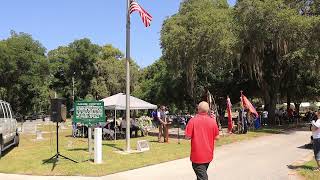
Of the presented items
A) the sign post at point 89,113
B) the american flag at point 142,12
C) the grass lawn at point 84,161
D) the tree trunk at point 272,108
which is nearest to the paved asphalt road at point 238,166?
the grass lawn at point 84,161

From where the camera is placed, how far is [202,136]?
888 cm

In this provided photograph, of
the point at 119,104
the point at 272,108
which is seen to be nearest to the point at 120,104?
the point at 119,104

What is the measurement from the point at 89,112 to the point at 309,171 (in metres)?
7.75

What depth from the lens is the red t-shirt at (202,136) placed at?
8820mm

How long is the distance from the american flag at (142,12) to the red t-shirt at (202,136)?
10853 mm

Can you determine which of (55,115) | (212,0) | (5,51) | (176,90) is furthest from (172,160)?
(5,51)

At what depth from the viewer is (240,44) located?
33344mm

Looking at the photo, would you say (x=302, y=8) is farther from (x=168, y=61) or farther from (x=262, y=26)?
(x=168, y=61)

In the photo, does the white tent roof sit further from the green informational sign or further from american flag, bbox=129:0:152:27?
the green informational sign

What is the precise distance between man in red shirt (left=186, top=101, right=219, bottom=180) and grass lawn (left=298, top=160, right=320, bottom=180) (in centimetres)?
455

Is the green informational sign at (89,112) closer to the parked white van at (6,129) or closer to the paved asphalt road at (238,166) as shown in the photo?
the parked white van at (6,129)

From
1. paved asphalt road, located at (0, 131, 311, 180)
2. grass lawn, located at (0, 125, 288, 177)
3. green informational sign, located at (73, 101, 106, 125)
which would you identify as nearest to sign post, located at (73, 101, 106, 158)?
green informational sign, located at (73, 101, 106, 125)

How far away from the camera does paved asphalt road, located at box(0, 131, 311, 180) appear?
1297 centimetres

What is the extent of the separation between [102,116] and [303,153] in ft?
24.6
